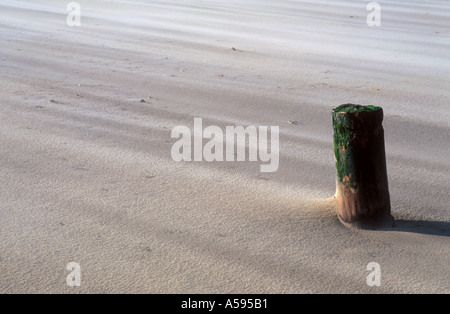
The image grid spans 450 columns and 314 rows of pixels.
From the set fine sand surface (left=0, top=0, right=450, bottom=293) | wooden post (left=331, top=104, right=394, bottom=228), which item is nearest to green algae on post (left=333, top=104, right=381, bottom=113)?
wooden post (left=331, top=104, right=394, bottom=228)

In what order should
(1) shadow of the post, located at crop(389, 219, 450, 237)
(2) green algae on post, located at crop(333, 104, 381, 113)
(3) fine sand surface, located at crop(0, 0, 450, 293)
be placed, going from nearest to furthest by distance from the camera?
1. (3) fine sand surface, located at crop(0, 0, 450, 293)
2. (2) green algae on post, located at crop(333, 104, 381, 113)
3. (1) shadow of the post, located at crop(389, 219, 450, 237)

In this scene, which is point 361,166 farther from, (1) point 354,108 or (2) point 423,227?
(2) point 423,227

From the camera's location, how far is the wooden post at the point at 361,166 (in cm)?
412

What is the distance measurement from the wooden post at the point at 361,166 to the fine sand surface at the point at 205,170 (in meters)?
0.15

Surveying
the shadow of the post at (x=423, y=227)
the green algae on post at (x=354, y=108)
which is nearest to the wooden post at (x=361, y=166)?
the green algae on post at (x=354, y=108)

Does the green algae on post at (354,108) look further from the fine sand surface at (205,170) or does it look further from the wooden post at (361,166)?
the fine sand surface at (205,170)

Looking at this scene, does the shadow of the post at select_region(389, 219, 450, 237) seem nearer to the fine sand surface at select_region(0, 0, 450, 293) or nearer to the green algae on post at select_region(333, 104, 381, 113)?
the fine sand surface at select_region(0, 0, 450, 293)

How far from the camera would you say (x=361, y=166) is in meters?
4.23

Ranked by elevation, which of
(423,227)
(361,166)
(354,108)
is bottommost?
(423,227)

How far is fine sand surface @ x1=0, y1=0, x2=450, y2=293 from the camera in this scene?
12.9ft

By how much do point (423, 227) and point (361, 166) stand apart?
2.65 feet

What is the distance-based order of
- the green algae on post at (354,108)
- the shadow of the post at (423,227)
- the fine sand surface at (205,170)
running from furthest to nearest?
the shadow of the post at (423,227)
the green algae on post at (354,108)
the fine sand surface at (205,170)

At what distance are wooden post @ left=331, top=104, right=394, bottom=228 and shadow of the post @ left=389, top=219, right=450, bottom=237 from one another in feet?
0.39

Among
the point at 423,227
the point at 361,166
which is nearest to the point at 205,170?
the point at 361,166
